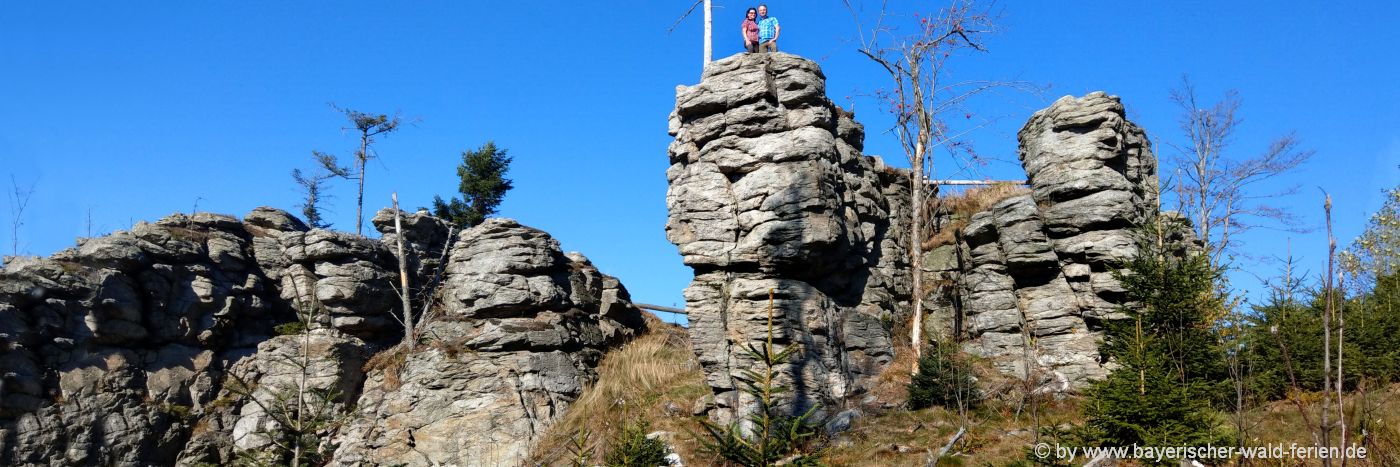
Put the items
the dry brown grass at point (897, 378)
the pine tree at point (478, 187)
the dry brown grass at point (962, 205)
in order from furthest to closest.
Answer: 1. the pine tree at point (478, 187)
2. the dry brown grass at point (962, 205)
3. the dry brown grass at point (897, 378)

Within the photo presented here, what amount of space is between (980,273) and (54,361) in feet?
72.1

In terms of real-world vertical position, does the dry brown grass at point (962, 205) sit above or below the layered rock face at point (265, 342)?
above

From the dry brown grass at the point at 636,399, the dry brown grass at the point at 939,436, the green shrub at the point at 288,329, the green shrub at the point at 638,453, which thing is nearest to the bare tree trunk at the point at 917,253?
the dry brown grass at the point at 939,436

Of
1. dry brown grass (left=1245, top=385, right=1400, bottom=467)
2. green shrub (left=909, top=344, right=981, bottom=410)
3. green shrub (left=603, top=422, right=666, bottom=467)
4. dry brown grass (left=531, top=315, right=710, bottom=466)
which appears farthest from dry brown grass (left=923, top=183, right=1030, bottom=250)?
green shrub (left=603, top=422, right=666, bottom=467)

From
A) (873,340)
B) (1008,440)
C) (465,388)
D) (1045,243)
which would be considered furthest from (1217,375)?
(465,388)

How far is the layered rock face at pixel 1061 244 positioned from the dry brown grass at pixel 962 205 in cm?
86

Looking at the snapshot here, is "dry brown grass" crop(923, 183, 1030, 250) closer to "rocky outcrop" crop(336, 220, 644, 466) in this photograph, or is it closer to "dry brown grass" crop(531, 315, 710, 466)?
"dry brown grass" crop(531, 315, 710, 466)

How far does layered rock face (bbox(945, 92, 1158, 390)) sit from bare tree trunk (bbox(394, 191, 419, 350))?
1436cm

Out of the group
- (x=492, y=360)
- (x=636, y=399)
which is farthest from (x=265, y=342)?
(x=636, y=399)

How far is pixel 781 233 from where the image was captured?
1827cm

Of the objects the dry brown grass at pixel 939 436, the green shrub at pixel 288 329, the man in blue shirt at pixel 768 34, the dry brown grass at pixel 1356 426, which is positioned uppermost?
the man in blue shirt at pixel 768 34

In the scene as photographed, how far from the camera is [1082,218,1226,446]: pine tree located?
11.0 m

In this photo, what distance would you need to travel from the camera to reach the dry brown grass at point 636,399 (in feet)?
61.6

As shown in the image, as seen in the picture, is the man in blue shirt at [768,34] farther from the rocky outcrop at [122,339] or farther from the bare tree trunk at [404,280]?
the rocky outcrop at [122,339]
